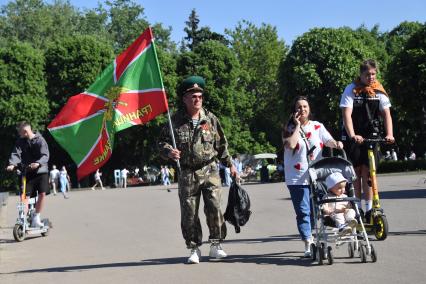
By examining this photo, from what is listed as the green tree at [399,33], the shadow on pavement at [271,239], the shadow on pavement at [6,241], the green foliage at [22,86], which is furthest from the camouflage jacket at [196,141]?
the green tree at [399,33]

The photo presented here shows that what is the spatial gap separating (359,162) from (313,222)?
1299 mm

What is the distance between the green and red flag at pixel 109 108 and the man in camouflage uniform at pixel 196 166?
34.3 inches

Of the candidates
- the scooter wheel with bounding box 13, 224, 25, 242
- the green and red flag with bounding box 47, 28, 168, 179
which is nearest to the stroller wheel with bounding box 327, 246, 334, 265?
the green and red flag with bounding box 47, 28, 168, 179

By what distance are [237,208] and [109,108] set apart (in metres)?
2.15

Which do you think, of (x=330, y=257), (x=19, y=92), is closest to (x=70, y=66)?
(x=19, y=92)

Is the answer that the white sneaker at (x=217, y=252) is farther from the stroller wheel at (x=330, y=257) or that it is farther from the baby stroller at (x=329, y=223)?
the stroller wheel at (x=330, y=257)

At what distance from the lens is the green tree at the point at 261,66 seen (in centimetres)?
7819

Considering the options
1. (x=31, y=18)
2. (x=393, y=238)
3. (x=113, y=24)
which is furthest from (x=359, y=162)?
(x=113, y=24)

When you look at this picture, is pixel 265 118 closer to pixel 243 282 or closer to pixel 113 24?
pixel 113 24

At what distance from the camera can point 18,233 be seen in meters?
12.7

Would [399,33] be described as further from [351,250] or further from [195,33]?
[351,250]

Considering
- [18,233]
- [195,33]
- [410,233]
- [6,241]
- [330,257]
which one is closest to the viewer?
[330,257]

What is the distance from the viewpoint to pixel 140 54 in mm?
9547

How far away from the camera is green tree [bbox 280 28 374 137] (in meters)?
51.7
